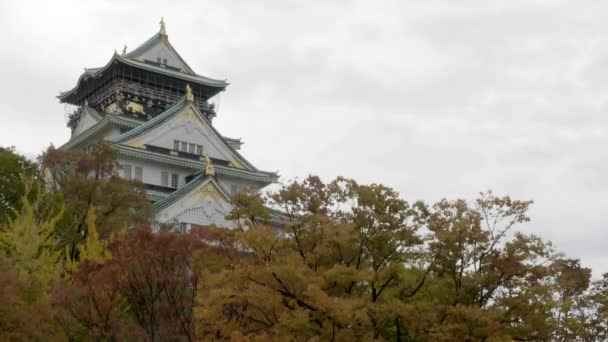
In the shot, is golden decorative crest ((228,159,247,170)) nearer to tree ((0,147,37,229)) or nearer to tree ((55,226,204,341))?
tree ((0,147,37,229))

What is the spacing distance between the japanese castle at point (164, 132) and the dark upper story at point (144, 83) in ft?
0.21

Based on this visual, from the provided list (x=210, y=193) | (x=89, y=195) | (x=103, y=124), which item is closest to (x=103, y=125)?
(x=103, y=124)

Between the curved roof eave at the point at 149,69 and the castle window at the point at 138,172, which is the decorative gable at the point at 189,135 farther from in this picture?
the curved roof eave at the point at 149,69

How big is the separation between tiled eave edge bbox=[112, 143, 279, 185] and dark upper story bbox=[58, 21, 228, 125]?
6534 millimetres

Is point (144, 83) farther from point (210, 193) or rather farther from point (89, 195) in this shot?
point (89, 195)

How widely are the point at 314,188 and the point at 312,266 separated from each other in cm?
223

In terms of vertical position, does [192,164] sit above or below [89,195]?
above

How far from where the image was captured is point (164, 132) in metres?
47.9

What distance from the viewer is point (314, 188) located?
2167 centimetres

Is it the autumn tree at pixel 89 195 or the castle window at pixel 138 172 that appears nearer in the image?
the autumn tree at pixel 89 195

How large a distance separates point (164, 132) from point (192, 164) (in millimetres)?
2498

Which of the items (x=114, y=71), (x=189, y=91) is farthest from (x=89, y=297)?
(x=114, y=71)

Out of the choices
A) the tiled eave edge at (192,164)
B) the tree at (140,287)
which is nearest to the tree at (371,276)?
the tree at (140,287)

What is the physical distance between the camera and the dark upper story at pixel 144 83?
52.6 meters
